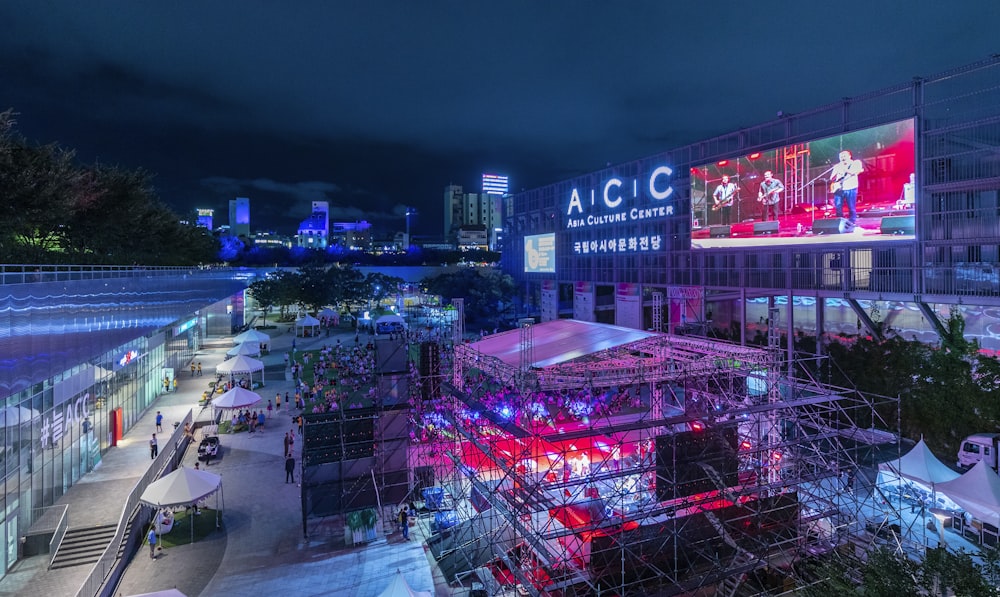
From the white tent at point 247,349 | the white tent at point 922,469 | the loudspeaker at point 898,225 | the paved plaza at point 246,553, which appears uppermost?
the loudspeaker at point 898,225

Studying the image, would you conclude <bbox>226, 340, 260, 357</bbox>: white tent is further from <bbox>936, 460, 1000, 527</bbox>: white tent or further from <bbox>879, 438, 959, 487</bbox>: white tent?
<bbox>936, 460, 1000, 527</bbox>: white tent

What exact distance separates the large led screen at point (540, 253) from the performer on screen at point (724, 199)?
18305 millimetres

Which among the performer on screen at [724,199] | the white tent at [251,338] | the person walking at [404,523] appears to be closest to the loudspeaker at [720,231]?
the performer on screen at [724,199]

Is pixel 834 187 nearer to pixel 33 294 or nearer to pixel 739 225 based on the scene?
pixel 739 225

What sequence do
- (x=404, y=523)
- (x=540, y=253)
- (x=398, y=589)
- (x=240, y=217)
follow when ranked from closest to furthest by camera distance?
(x=398, y=589) → (x=404, y=523) → (x=540, y=253) → (x=240, y=217)

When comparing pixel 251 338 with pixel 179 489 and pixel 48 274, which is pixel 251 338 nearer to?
pixel 179 489

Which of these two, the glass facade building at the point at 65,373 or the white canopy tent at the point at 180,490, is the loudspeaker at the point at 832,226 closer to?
the white canopy tent at the point at 180,490

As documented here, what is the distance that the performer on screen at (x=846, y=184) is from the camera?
24.3 metres

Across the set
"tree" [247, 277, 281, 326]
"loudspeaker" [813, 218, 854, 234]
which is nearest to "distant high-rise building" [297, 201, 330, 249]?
"tree" [247, 277, 281, 326]

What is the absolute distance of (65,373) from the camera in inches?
613

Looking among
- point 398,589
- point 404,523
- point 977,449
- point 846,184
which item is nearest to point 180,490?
point 404,523

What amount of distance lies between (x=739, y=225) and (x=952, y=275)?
9922mm

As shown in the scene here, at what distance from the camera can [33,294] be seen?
450 inches

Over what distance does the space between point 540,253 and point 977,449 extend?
36.3m
